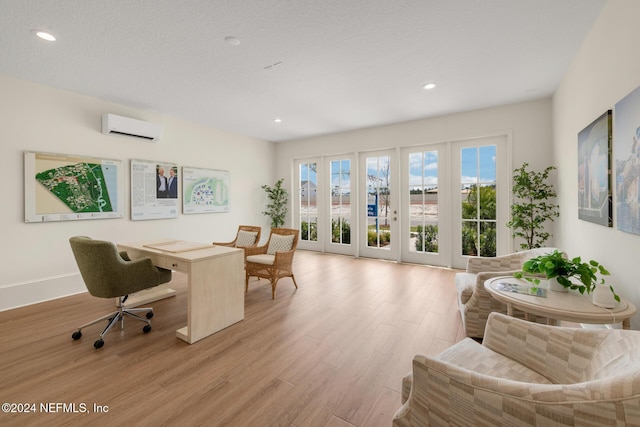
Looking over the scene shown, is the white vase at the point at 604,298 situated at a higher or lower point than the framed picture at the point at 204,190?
lower

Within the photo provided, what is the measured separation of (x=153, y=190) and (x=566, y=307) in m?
5.15

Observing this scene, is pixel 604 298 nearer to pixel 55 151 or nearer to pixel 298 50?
pixel 298 50

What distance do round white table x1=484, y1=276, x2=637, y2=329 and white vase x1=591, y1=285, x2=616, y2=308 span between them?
2cm

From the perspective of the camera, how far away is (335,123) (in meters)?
5.16

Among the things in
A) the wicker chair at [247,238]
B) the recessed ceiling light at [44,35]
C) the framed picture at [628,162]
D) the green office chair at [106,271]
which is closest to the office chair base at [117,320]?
the green office chair at [106,271]

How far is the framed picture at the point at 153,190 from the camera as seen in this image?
424 centimetres

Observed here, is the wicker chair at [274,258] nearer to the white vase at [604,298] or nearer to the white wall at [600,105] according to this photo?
the white vase at [604,298]

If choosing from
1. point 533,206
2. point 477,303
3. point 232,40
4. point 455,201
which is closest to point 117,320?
point 232,40

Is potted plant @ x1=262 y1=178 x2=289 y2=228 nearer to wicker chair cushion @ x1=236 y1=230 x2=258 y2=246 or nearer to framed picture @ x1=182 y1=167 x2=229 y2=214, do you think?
framed picture @ x1=182 y1=167 x2=229 y2=214

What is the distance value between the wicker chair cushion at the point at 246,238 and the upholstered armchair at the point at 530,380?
3219mm

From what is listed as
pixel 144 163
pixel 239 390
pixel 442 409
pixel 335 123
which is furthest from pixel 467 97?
pixel 144 163

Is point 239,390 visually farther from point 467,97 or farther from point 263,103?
point 467,97

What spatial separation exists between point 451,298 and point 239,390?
265cm

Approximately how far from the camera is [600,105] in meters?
2.16
